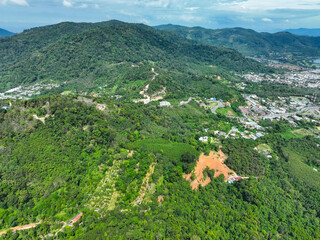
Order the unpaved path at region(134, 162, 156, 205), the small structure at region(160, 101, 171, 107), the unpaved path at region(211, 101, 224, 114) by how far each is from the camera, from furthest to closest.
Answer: the unpaved path at region(211, 101, 224, 114) < the small structure at region(160, 101, 171, 107) < the unpaved path at region(134, 162, 156, 205)

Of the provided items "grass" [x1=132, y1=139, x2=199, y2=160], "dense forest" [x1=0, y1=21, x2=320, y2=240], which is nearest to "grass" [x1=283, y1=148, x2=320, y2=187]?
"dense forest" [x1=0, y1=21, x2=320, y2=240]

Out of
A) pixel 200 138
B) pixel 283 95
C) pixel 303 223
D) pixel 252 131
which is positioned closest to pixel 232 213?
pixel 303 223

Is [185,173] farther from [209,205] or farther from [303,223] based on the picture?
[303,223]

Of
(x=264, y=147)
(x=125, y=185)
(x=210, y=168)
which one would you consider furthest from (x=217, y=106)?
(x=125, y=185)

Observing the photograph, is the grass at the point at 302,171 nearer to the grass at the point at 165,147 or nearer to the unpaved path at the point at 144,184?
the grass at the point at 165,147

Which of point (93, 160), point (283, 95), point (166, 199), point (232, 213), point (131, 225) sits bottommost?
point (283, 95)

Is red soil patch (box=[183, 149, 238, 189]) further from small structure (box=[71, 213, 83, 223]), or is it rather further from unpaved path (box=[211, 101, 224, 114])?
unpaved path (box=[211, 101, 224, 114])

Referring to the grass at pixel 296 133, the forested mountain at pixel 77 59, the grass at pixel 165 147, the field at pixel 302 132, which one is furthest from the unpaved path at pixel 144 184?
the forested mountain at pixel 77 59
